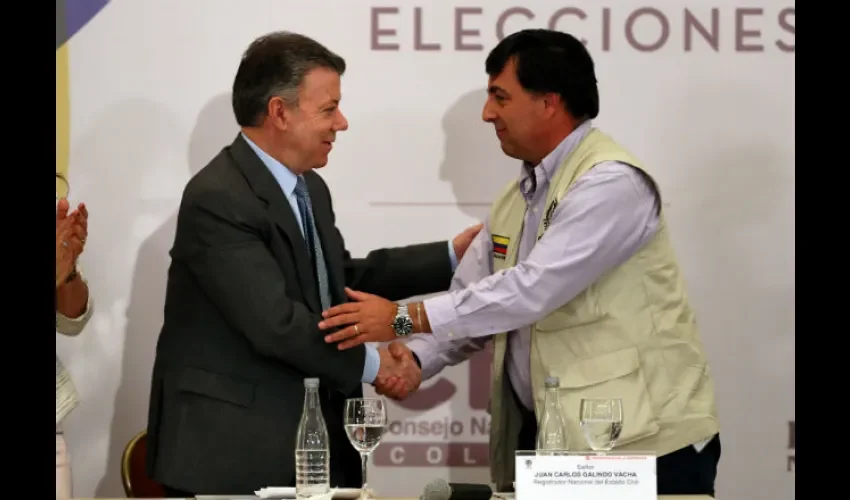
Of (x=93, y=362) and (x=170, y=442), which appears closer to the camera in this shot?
(x=170, y=442)

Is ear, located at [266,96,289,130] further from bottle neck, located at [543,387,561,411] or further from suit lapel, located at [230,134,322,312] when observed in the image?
bottle neck, located at [543,387,561,411]

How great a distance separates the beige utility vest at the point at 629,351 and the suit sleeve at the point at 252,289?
56cm

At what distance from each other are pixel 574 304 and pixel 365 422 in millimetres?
933

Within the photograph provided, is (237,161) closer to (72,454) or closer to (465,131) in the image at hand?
(465,131)

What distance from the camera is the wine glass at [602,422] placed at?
2.58 m

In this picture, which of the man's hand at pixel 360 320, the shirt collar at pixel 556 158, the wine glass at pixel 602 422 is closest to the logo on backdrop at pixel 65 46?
the man's hand at pixel 360 320

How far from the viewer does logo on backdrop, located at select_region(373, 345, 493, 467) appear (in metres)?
4.16

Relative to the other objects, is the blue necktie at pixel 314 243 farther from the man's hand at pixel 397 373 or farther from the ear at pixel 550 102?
the ear at pixel 550 102

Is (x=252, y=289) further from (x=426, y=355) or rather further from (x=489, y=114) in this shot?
(x=489, y=114)

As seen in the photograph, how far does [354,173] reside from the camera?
413 cm

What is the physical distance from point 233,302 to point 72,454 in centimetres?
140

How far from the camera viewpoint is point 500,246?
3.59 metres
